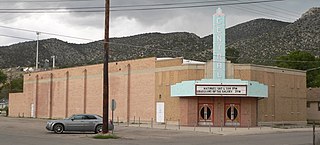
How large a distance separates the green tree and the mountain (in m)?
4.82

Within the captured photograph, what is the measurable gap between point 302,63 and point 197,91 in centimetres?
3996

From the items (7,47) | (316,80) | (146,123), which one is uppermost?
(7,47)

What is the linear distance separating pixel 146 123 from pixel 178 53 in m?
46.1

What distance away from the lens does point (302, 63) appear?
8431cm

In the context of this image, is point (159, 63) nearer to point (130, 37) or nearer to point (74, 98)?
point (74, 98)

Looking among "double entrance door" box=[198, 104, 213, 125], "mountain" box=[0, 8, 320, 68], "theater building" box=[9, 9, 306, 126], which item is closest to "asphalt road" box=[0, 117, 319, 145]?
"theater building" box=[9, 9, 306, 126]

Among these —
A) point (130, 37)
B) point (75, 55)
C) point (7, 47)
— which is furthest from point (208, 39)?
point (7, 47)

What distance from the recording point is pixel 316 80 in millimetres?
87188

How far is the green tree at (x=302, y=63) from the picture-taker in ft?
272

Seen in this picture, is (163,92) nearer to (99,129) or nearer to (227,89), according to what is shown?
(227,89)

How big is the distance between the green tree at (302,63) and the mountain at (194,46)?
482 centimetres

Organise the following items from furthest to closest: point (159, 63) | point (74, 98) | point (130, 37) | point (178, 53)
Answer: point (130, 37) < point (178, 53) < point (74, 98) < point (159, 63)

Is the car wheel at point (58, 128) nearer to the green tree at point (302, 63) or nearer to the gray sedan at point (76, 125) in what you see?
the gray sedan at point (76, 125)

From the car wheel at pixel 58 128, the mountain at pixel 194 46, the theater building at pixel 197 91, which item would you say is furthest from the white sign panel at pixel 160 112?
the mountain at pixel 194 46
